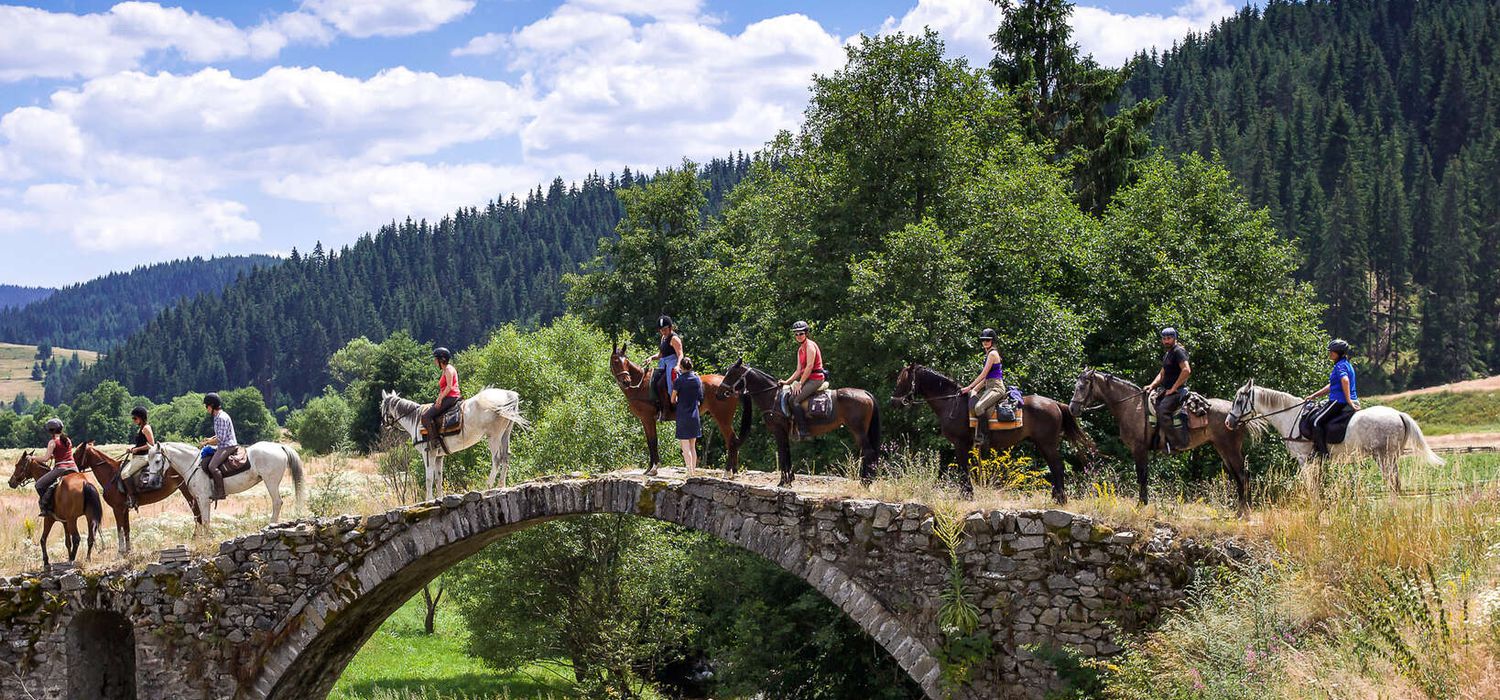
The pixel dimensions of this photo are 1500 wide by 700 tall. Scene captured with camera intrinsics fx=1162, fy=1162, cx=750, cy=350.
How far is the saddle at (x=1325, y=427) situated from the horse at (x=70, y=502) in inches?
707

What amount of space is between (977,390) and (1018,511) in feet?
5.16

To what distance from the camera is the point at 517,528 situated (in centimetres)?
1822

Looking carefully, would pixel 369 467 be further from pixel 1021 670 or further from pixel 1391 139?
pixel 1391 139

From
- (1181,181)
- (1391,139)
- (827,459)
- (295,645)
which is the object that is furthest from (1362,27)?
(295,645)

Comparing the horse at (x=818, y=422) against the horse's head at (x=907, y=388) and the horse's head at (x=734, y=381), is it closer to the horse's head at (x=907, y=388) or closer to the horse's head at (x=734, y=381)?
the horse's head at (x=734, y=381)

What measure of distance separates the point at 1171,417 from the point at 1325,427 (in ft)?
5.97

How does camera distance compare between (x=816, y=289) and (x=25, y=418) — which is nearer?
(x=816, y=289)

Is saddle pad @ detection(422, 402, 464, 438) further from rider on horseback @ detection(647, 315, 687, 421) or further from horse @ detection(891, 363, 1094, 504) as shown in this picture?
horse @ detection(891, 363, 1094, 504)

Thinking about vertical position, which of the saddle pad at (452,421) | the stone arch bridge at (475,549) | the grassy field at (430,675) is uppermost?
the saddle pad at (452,421)

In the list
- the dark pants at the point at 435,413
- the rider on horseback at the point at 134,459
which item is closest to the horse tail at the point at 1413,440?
the dark pants at the point at 435,413

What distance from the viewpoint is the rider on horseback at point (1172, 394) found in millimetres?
13789

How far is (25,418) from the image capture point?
352 feet

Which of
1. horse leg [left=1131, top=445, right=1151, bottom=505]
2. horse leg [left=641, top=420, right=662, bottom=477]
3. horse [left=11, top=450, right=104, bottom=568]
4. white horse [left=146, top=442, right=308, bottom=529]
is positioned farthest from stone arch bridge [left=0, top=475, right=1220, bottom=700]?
horse leg [left=1131, top=445, right=1151, bottom=505]

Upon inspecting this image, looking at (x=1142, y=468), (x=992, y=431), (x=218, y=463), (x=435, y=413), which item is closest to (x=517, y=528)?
(x=435, y=413)
